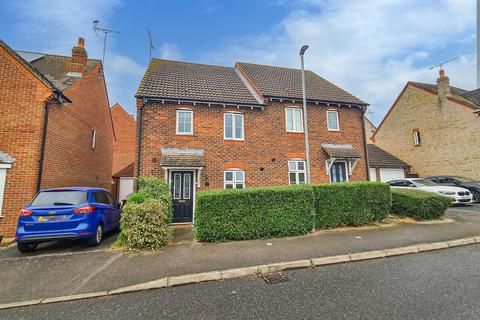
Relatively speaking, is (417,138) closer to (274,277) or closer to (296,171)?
(296,171)

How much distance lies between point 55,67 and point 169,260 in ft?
47.5

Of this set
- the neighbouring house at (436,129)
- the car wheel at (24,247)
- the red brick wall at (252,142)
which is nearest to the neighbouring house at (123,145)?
the red brick wall at (252,142)

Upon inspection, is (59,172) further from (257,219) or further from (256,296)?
(256,296)

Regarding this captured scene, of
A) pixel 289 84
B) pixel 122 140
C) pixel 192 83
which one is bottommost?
pixel 122 140

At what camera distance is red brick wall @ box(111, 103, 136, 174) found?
2255 cm

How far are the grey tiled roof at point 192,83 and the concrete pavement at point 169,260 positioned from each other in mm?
7045

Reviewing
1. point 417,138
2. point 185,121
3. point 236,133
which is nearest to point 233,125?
point 236,133

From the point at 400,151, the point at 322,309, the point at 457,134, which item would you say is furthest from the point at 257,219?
the point at 400,151

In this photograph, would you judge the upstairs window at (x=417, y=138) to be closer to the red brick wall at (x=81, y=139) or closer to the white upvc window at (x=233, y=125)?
the white upvc window at (x=233, y=125)

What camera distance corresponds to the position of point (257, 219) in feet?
23.1

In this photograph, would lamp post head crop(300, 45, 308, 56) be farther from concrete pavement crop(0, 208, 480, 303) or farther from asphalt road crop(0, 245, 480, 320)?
asphalt road crop(0, 245, 480, 320)

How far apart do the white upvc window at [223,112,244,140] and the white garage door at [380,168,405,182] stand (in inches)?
527

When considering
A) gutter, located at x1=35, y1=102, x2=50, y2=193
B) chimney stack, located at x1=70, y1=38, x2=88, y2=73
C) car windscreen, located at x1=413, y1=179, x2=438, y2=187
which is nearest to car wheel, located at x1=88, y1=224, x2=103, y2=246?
gutter, located at x1=35, y1=102, x2=50, y2=193

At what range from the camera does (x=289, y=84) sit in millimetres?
13859
